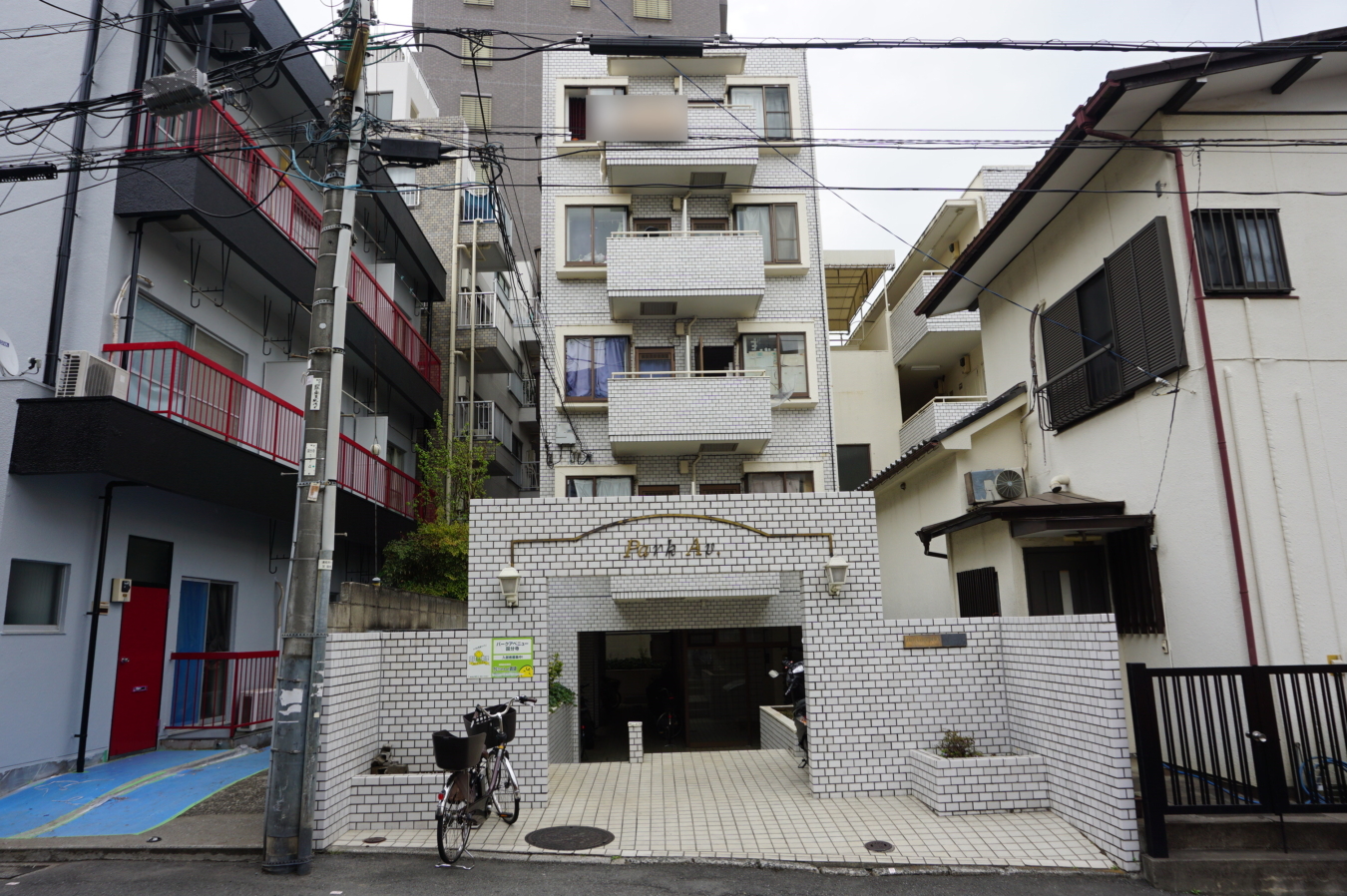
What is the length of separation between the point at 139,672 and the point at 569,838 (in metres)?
7.14

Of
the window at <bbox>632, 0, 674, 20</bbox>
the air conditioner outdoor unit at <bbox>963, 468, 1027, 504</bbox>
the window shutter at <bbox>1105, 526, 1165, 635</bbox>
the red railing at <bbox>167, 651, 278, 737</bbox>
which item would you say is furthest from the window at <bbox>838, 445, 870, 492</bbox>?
the window at <bbox>632, 0, 674, 20</bbox>

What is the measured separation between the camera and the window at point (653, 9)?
43.6m

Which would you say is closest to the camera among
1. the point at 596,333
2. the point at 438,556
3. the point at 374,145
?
the point at 374,145

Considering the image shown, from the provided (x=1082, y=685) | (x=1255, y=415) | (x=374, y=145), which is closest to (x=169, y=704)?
(x=374, y=145)

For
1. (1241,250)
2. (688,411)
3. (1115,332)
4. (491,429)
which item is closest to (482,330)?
(491,429)

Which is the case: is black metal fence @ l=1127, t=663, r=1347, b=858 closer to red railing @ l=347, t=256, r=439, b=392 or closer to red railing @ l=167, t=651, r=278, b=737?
red railing @ l=167, t=651, r=278, b=737

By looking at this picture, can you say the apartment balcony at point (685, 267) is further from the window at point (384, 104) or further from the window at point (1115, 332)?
the window at point (384, 104)

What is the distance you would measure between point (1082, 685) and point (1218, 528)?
2.65 metres

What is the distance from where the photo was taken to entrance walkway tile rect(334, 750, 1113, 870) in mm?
7734

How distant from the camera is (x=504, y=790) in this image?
30.1 feet

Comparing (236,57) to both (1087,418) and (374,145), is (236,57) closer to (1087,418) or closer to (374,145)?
(374,145)

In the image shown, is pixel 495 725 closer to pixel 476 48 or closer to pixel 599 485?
pixel 476 48

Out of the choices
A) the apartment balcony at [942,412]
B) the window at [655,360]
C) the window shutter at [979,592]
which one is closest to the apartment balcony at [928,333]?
the apartment balcony at [942,412]

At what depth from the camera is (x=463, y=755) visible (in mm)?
7859
